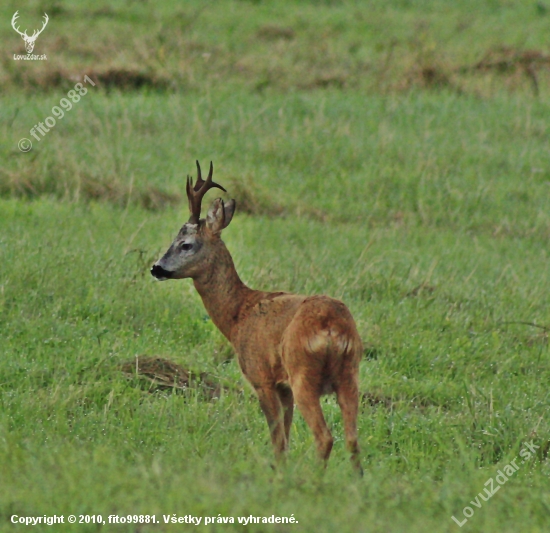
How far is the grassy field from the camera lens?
5258 mm

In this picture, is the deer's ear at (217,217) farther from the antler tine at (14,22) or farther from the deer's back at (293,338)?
the antler tine at (14,22)

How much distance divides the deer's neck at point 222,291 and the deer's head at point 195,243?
4cm

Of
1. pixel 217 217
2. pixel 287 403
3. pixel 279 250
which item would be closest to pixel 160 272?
pixel 217 217

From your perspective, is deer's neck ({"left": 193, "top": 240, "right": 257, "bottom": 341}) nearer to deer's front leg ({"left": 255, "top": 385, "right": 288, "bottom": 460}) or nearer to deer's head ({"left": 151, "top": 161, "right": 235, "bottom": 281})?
deer's head ({"left": 151, "top": 161, "right": 235, "bottom": 281})

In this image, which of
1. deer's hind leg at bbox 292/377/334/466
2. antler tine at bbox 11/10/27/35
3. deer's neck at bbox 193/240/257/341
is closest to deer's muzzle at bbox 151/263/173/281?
deer's neck at bbox 193/240/257/341

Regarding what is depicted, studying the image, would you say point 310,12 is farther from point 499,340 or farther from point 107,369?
point 107,369

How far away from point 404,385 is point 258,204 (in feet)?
16.9

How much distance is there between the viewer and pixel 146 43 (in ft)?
63.3

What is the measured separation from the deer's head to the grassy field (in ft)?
2.99

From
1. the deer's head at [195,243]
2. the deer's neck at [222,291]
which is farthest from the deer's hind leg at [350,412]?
the deer's head at [195,243]

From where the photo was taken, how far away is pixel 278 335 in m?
6.20

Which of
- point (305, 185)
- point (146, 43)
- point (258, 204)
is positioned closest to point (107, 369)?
point (258, 204)

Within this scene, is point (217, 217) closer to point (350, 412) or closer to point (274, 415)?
point (274, 415)

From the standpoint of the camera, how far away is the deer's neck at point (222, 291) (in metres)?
6.73
